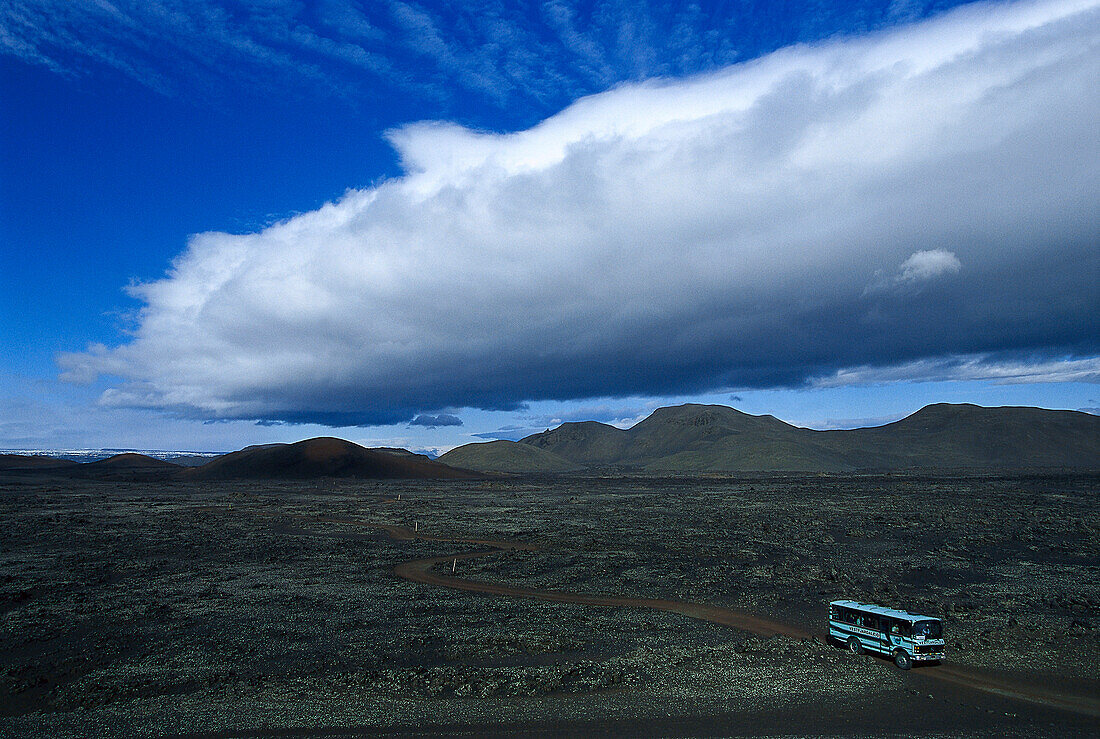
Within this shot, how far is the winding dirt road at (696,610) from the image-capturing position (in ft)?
61.0

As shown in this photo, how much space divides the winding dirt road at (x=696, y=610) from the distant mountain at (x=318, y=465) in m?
114

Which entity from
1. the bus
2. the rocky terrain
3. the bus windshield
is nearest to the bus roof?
the bus

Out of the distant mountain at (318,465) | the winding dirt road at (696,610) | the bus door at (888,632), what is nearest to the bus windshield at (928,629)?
the bus door at (888,632)

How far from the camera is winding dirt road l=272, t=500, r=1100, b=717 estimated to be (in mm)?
18594

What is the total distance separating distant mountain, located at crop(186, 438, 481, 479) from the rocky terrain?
102897 millimetres

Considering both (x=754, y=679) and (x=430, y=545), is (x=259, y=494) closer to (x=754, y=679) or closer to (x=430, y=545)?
(x=430, y=545)

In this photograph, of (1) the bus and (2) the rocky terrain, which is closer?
(2) the rocky terrain

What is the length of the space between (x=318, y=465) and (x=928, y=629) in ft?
532

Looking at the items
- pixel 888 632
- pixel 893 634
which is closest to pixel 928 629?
pixel 893 634

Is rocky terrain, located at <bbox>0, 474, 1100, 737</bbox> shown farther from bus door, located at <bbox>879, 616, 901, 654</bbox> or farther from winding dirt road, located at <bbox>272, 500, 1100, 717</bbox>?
bus door, located at <bbox>879, 616, 901, 654</bbox>

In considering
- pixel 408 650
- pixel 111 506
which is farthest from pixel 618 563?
pixel 111 506

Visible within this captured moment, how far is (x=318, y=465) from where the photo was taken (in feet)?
540

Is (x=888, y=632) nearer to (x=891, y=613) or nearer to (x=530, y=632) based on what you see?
(x=891, y=613)

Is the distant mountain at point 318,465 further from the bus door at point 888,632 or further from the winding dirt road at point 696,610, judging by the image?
the bus door at point 888,632
